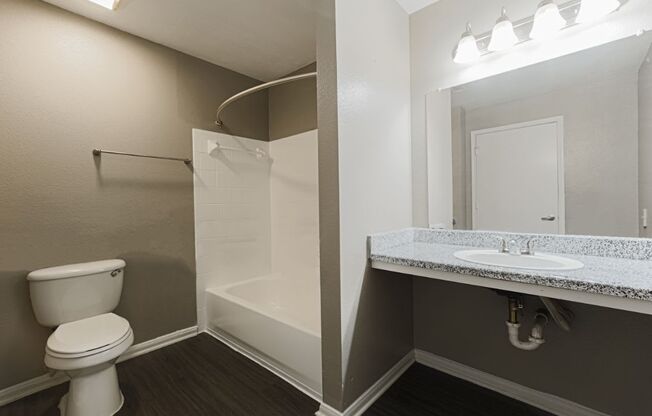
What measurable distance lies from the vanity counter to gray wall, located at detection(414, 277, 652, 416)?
276mm

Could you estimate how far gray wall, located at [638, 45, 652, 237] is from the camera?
4.04ft

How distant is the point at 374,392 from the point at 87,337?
155 centimetres

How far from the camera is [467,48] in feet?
5.23

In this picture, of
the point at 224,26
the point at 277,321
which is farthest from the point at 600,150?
the point at 224,26

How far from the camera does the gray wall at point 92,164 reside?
5.31 feet

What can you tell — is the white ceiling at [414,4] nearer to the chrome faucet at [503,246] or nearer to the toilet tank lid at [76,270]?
the chrome faucet at [503,246]

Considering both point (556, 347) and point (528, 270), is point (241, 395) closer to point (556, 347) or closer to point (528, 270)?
point (528, 270)

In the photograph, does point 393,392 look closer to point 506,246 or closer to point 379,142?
point 506,246

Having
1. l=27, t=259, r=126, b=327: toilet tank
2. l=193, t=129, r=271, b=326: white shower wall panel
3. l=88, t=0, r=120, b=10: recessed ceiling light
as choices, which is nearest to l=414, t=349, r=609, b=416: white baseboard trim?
l=193, t=129, r=271, b=326: white shower wall panel

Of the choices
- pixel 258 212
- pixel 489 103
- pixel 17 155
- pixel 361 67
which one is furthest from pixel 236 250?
pixel 489 103

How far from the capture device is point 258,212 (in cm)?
286

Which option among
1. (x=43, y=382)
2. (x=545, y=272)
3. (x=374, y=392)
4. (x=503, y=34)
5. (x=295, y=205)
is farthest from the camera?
(x=295, y=205)

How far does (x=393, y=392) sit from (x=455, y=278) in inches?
34.3

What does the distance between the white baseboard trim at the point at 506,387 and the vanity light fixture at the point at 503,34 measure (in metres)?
1.84
